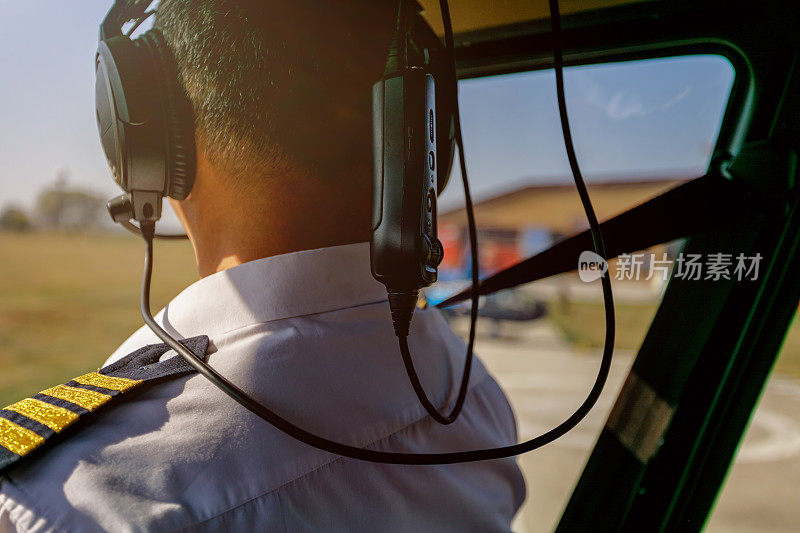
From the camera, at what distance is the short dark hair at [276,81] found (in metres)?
0.73

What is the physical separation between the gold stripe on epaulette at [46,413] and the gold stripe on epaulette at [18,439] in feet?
0.05

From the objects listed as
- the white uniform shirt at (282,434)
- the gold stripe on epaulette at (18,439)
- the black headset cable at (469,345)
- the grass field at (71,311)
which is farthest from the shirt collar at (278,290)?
the grass field at (71,311)

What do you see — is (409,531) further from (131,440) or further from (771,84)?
(771,84)

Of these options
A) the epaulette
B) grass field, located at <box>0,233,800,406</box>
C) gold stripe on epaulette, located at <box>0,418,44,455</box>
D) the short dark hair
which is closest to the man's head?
the short dark hair

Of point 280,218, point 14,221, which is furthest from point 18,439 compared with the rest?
point 14,221

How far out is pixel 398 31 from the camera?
0.69 meters

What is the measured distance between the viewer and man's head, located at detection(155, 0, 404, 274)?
2.39ft

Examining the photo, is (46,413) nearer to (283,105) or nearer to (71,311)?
(283,105)

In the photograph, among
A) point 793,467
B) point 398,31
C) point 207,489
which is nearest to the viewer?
point 207,489

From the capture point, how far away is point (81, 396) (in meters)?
0.63

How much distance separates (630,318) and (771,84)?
491 mm

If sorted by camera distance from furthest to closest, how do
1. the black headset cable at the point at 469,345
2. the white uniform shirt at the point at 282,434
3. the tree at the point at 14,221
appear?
the tree at the point at 14,221 < the black headset cable at the point at 469,345 < the white uniform shirt at the point at 282,434

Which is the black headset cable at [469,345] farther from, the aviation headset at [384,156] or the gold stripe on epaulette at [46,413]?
the gold stripe on epaulette at [46,413]

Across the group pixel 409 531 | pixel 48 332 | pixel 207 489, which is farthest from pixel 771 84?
pixel 48 332
